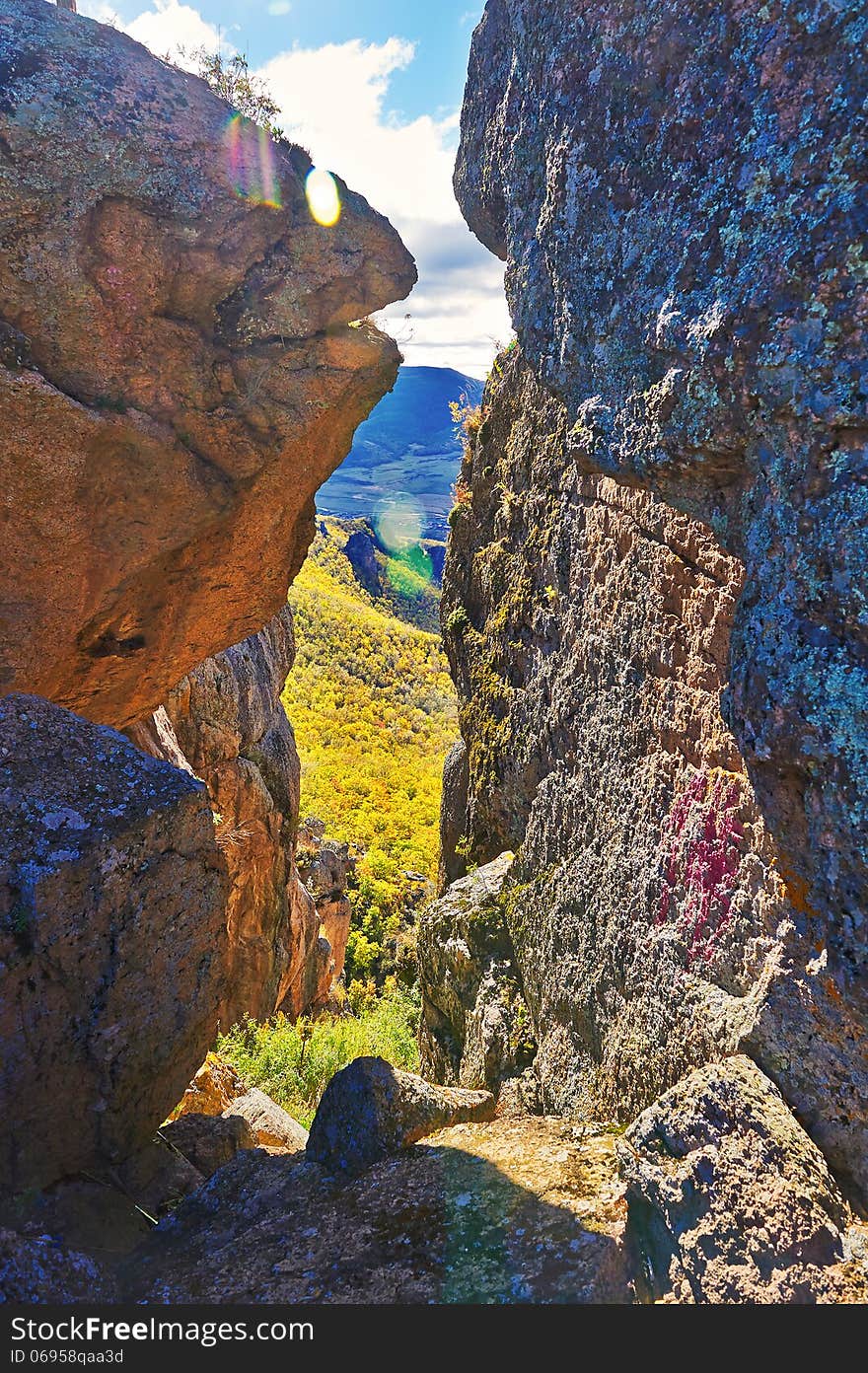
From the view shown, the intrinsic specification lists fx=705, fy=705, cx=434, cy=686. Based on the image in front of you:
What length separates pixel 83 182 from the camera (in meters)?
5.80

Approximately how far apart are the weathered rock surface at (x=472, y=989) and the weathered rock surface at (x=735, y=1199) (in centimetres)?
304

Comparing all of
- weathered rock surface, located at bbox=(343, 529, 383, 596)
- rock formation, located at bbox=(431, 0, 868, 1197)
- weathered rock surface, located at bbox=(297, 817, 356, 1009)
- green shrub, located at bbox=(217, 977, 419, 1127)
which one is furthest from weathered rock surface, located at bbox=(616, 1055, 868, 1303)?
weathered rock surface, located at bbox=(343, 529, 383, 596)

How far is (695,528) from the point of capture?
4.57 m

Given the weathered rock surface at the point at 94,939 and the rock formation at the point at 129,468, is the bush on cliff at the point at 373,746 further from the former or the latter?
the weathered rock surface at the point at 94,939

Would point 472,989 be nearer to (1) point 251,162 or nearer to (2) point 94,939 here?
(2) point 94,939

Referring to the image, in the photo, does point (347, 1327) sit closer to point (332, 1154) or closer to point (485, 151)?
point (332, 1154)

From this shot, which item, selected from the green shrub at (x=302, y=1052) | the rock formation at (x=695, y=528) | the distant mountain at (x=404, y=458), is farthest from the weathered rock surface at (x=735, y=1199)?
the distant mountain at (x=404, y=458)

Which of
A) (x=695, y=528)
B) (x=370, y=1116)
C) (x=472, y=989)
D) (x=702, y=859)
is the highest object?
(x=695, y=528)

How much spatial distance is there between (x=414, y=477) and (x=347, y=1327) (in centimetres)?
12261

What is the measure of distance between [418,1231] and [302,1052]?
10.2 m

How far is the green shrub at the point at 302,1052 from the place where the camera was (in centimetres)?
1248

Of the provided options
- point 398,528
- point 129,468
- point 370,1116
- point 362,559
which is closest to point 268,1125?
point 370,1116

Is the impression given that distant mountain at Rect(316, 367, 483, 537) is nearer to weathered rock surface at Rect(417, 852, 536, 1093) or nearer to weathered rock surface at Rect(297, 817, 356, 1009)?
weathered rock surface at Rect(297, 817, 356, 1009)

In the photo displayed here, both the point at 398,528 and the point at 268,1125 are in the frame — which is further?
the point at 398,528
